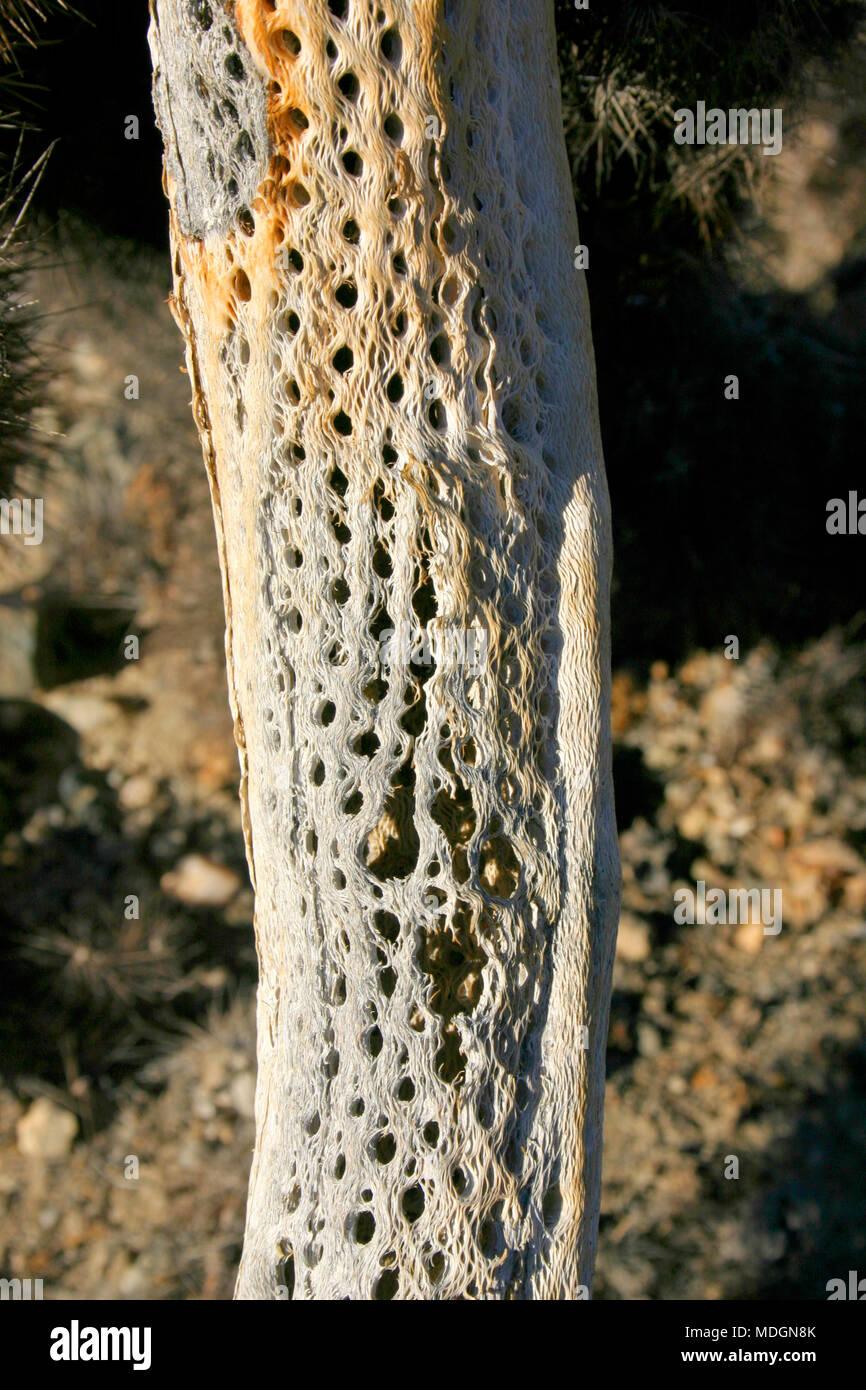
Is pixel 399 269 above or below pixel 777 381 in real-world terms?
below

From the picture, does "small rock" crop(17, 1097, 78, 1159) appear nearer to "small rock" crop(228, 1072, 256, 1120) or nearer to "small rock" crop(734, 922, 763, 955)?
"small rock" crop(228, 1072, 256, 1120)

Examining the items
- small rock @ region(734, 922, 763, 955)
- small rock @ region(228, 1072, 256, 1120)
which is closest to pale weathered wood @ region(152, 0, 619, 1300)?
small rock @ region(228, 1072, 256, 1120)

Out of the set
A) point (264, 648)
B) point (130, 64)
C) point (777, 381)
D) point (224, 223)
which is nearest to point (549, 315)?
point (224, 223)

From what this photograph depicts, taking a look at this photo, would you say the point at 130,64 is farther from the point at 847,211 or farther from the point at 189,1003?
the point at 189,1003

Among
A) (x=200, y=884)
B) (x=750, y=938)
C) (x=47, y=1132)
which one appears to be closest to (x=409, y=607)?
(x=200, y=884)

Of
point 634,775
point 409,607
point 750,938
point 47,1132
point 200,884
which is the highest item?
point 409,607

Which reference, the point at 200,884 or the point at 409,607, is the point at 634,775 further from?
the point at 409,607
